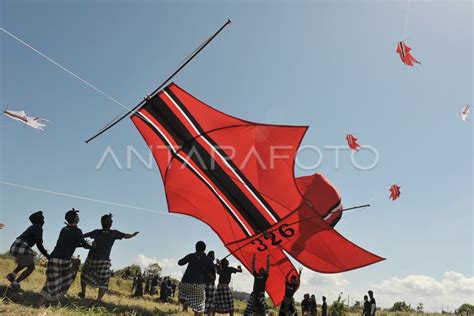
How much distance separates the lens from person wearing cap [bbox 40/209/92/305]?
6.09 meters

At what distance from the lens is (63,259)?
6.24 meters

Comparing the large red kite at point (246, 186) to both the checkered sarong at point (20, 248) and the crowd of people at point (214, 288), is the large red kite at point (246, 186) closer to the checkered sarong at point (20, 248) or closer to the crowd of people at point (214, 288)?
the crowd of people at point (214, 288)

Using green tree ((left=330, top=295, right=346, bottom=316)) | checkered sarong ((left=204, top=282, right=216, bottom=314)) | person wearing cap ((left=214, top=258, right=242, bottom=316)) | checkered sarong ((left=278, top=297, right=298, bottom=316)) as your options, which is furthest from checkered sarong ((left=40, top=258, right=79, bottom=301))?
green tree ((left=330, top=295, right=346, bottom=316))

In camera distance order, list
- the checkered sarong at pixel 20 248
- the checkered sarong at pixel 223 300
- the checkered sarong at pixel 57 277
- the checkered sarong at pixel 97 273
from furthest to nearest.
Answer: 1. the checkered sarong at pixel 223 300
2. the checkered sarong at pixel 97 273
3. the checkered sarong at pixel 20 248
4. the checkered sarong at pixel 57 277

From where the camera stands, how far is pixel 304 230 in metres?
11.1

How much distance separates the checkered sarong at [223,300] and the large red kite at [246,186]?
2438mm

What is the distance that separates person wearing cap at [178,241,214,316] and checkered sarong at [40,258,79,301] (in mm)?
2068

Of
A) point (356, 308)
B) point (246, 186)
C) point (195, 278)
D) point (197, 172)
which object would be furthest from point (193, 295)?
point (356, 308)

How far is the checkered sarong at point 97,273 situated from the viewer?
714 centimetres

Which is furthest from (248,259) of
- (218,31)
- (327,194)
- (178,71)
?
(218,31)

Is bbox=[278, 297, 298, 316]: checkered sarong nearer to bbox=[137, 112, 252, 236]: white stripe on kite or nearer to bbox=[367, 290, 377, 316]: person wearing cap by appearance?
bbox=[137, 112, 252, 236]: white stripe on kite

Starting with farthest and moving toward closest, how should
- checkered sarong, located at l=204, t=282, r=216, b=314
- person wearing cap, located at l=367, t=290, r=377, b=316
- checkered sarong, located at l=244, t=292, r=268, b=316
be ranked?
person wearing cap, located at l=367, t=290, r=377, b=316 < checkered sarong, located at l=244, t=292, r=268, b=316 < checkered sarong, located at l=204, t=282, r=216, b=314

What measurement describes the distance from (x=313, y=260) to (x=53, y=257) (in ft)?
Result: 26.7

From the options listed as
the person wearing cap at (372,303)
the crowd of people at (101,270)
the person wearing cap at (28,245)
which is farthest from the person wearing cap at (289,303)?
the person wearing cap at (372,303)
